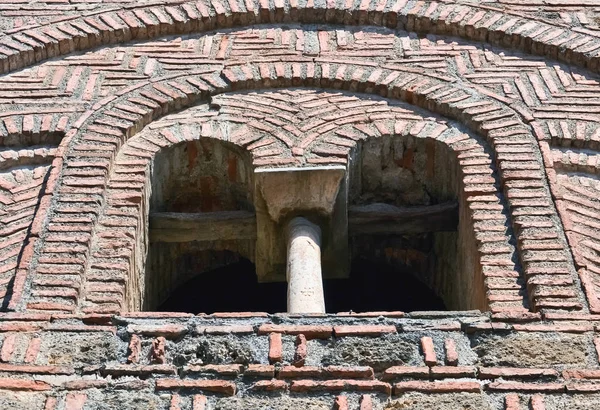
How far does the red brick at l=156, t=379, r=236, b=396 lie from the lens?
15.3ft

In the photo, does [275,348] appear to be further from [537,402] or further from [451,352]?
[537,402]

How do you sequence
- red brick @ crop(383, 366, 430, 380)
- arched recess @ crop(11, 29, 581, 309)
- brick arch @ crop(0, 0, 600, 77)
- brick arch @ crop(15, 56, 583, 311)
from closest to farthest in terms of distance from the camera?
red brick @ crop(383, 366, 430, 380) < brick arch @ crop(15, 56, 583, 311) < arched recess @ crop(11, 29, 581, 309) < brick arch @ crop(0, 0, 600, 77)

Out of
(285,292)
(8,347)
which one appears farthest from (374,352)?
(285,292)

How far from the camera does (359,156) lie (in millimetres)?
6617

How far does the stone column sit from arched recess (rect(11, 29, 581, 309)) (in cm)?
100

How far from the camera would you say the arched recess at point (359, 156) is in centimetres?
626

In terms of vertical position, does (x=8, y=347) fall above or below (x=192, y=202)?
below

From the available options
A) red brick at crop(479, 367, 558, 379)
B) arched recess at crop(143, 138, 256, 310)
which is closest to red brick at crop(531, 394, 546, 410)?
red brick at crop(479, 367, 558, 379)

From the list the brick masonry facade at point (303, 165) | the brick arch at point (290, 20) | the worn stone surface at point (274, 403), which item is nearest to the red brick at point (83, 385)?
the brick masonry facade at point (303, 165)

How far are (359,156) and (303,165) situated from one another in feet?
1.41

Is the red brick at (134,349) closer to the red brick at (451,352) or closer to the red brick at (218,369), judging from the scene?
the red brick at (218,369)

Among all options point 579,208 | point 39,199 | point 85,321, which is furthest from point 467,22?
point 85,321

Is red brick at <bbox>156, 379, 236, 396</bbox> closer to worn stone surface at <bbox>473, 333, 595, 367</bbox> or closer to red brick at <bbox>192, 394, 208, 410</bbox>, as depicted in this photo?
red brick at <bbox>192, 394, 208, 410</bbox>

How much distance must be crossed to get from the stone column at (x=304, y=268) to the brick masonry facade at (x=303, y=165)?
1.22 feet
